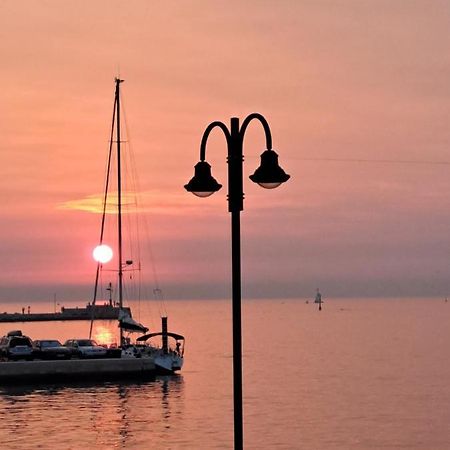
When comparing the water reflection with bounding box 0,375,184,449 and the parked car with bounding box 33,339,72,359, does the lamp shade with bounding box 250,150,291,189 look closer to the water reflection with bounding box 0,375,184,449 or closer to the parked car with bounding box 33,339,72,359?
the water reflection with bounding box 0,375,184,449

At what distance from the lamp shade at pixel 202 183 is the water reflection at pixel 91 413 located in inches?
1530

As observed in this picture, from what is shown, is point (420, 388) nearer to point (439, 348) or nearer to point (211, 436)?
point (211, 436)

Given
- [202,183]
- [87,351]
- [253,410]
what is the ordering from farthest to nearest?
[87,351] → [253,410] → [202,183]

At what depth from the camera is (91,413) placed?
67.1 metres

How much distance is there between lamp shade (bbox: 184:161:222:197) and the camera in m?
17.7

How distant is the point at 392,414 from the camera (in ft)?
228

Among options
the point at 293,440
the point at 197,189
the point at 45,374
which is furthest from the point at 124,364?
the point at 197,189

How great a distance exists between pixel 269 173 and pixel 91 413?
171ft

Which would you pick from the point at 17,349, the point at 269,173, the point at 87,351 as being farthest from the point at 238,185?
the point at 87,351

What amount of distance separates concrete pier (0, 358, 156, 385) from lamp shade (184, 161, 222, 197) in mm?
64540

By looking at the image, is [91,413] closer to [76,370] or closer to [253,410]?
[253,410]

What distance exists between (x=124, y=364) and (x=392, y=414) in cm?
2306

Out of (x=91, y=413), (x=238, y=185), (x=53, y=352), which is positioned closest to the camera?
(x=238, y=185)

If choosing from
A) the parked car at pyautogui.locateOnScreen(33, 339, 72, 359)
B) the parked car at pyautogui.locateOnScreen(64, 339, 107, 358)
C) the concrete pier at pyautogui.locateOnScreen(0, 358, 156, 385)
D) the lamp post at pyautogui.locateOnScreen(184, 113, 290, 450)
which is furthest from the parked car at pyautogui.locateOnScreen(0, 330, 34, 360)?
the lamp post at pyautogui.locateOnScreen(184, 113, 290, 450)
